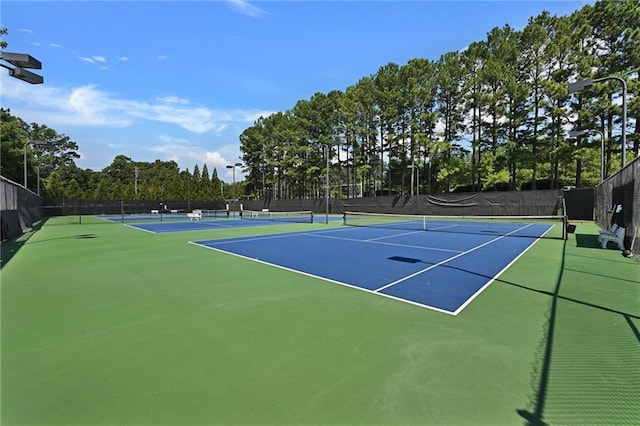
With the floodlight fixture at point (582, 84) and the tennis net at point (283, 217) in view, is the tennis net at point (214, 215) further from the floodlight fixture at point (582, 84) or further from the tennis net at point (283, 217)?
the floodlight fixture at point (582, 84)

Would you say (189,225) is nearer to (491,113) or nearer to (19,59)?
(19,59)

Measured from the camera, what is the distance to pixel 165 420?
90.7 inches

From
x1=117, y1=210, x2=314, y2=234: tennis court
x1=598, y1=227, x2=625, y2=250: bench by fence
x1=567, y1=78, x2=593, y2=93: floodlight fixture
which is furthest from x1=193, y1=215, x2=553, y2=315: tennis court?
x1=117, y1=210, x2=314, y2=234: tennis court

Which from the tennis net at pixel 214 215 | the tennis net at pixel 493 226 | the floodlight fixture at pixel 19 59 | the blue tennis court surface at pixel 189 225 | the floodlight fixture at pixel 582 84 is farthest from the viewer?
the tennis net at pixel 214 215

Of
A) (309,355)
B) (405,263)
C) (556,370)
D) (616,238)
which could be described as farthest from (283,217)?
(556,370)

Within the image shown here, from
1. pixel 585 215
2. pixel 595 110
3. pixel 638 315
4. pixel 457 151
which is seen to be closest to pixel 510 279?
pixel 638 315

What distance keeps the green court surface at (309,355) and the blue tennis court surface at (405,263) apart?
1.49ft

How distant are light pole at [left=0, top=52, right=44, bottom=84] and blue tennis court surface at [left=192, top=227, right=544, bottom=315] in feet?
20.4

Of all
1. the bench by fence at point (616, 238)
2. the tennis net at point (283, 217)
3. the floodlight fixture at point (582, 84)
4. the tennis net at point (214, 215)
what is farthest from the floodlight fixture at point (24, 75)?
the tennis net at point (214, 215)

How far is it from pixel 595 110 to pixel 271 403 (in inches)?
1306

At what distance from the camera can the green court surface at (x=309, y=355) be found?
244cm

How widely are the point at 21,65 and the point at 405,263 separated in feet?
31.4

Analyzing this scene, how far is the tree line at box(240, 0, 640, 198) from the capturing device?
25844 mm

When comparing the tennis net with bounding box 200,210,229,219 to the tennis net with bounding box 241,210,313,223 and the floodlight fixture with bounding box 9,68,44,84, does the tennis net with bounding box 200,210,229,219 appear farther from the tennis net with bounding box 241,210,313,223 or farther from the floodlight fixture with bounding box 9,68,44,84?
the floodlight fixture with bounding box 9,68,44,84
